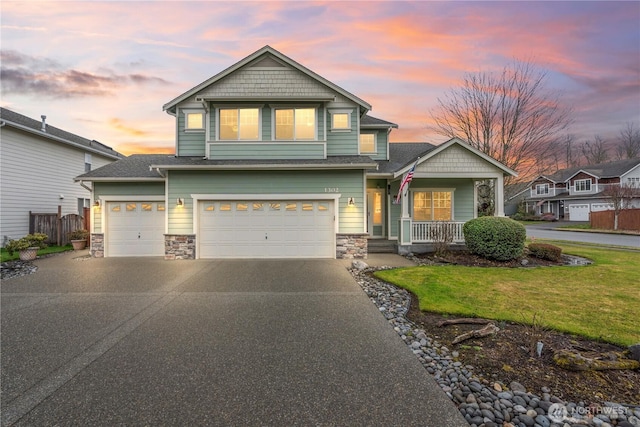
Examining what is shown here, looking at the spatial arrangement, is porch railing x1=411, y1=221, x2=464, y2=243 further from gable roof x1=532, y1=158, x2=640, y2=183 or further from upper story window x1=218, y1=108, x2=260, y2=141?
gable roof x1=532, y1=158, x2=640, y2=183

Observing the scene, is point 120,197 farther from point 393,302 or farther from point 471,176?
point 471,176

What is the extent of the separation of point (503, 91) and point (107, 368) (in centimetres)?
2442

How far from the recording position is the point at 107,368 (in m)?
3.41

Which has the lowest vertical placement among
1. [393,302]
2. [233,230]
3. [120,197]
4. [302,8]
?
[393,302]

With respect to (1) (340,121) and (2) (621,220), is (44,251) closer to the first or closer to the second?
(1) (340,121)

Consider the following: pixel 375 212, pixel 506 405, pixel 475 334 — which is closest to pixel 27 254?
pixel 375 212

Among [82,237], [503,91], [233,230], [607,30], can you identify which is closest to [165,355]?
[233,230]

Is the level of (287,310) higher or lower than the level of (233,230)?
lower

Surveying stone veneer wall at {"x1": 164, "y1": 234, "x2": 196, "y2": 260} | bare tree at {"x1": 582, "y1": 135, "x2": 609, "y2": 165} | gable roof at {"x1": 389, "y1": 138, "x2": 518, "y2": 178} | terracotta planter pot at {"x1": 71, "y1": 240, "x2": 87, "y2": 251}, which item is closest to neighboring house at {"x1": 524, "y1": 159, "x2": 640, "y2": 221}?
bare tree at {"x1": 582, "y1": 135, "x2": 609, "y2": 165}

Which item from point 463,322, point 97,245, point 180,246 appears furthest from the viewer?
point 97,245

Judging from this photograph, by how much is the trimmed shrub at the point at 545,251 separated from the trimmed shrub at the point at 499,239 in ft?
3.02

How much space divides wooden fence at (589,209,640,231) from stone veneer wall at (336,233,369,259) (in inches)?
981

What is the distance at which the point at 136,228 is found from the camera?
11.7 metres

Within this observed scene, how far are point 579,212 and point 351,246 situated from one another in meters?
40.0
